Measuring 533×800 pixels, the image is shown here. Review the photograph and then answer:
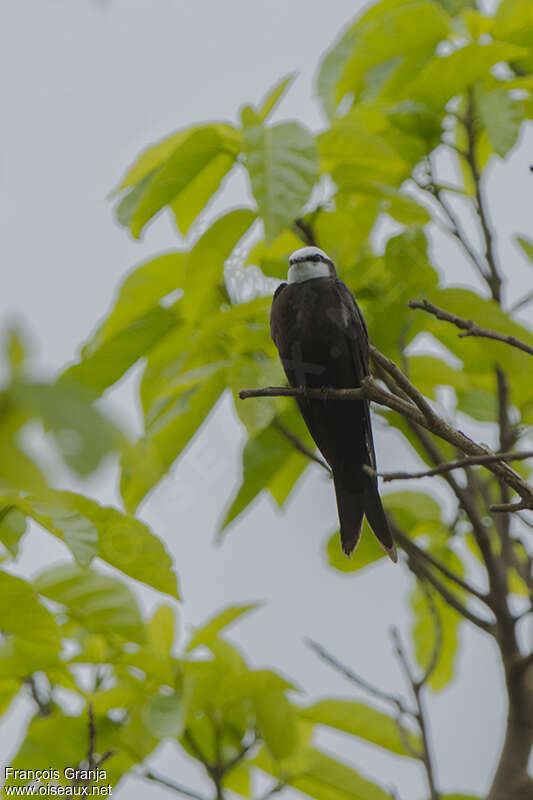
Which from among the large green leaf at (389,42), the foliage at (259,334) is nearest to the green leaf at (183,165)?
the foliage at (259,334)

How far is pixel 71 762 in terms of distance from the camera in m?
1.51

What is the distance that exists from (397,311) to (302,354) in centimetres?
29

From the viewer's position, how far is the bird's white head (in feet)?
5.35

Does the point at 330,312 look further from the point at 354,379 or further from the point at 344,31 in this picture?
the point at 344,31

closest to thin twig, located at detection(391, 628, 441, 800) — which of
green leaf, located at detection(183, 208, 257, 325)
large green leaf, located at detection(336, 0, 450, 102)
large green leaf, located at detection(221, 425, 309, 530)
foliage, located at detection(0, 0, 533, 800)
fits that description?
foliage, located at detection(0, 0, 533, 800)

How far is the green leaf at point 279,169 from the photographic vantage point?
1.28 metres

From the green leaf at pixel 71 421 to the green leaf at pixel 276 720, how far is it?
52.8 inches

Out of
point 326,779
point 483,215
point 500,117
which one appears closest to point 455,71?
point 500,117

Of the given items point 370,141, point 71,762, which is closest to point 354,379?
point 370,141

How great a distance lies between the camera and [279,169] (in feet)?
4.39

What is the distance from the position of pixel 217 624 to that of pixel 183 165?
83 centimetres

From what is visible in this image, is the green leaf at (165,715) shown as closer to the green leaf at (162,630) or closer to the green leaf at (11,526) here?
the green leaf at (162,630)

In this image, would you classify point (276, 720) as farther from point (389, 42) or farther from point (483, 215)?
point (389, 42)

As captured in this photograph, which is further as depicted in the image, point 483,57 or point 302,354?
point 302,354
